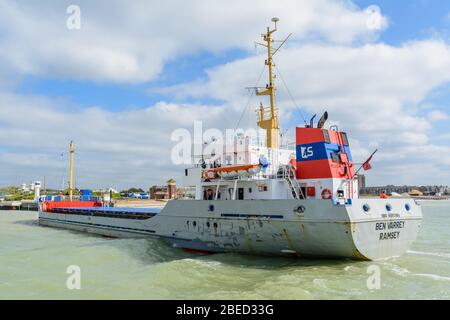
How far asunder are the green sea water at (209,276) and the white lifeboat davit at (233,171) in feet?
10.6

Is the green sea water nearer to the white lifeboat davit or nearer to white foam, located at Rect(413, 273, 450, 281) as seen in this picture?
white foam, located at Rect(413, 273, 450, 281)

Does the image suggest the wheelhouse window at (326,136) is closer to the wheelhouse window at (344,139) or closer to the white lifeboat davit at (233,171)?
the wheelhouse window at (344,139)

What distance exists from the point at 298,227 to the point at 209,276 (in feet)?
11.5

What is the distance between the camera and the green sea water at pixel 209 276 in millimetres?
10062

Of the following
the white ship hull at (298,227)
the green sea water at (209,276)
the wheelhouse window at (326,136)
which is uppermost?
the wheelhouse window at (326,136)

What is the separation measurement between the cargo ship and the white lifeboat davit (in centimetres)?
4

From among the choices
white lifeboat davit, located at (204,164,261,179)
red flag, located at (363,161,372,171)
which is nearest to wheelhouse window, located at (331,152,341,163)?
red flag, located at (363,161,372,171)

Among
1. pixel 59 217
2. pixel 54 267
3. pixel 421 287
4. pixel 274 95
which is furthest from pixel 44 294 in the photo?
pixel 59 217

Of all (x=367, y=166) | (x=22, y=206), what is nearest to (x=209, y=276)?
(x=367, y=166)

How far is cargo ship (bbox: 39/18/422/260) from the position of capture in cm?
1265

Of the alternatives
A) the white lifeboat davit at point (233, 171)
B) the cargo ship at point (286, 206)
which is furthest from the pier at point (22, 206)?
the white lifeboat davit at point (233, 171)

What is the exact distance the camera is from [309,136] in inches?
566
